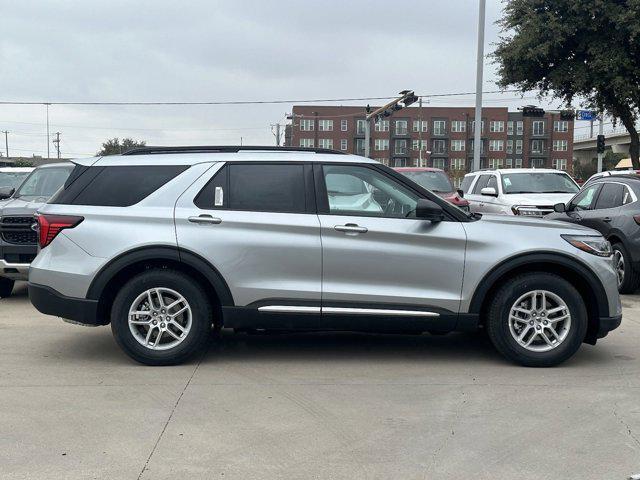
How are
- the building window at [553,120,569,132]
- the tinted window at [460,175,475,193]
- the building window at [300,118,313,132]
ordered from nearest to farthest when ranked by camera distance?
the tinted window at [460,175,475,193] → the building window at [300,118,313,132] → the building window at [553,120,569,132]

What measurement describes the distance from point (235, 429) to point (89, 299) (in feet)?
6.69

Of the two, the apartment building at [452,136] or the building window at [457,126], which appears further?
the building window at [457,126]

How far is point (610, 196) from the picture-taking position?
1007 centimetres

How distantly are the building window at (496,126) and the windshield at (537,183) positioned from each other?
86.7 metres

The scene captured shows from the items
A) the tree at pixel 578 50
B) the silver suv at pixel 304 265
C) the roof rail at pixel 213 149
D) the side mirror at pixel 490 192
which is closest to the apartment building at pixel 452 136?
the tree at pixel 578 50

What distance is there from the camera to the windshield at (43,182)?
10.2 meters

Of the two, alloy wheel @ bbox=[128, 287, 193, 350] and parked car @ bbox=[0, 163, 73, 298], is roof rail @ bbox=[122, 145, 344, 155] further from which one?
parked car @ bbox=[0, 163, 73, 298]

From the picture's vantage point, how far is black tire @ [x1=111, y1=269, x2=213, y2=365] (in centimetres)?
575

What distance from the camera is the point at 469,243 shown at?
5.77 meters

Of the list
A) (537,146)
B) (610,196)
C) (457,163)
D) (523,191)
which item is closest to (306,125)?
(457,163)

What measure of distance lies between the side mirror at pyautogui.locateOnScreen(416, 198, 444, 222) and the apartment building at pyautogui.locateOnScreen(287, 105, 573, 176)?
88815mm

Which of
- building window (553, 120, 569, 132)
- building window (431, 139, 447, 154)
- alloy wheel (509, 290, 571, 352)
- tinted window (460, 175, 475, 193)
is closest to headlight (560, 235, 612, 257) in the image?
alloy wheel (509, 290, 571, 352)

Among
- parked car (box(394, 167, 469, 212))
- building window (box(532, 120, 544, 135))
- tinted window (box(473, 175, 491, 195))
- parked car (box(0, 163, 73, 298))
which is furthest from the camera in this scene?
building window (box(532, 120, 544, 135))

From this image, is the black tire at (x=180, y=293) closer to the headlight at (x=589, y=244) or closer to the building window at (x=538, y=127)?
the headlight at (x=589, y=244)
